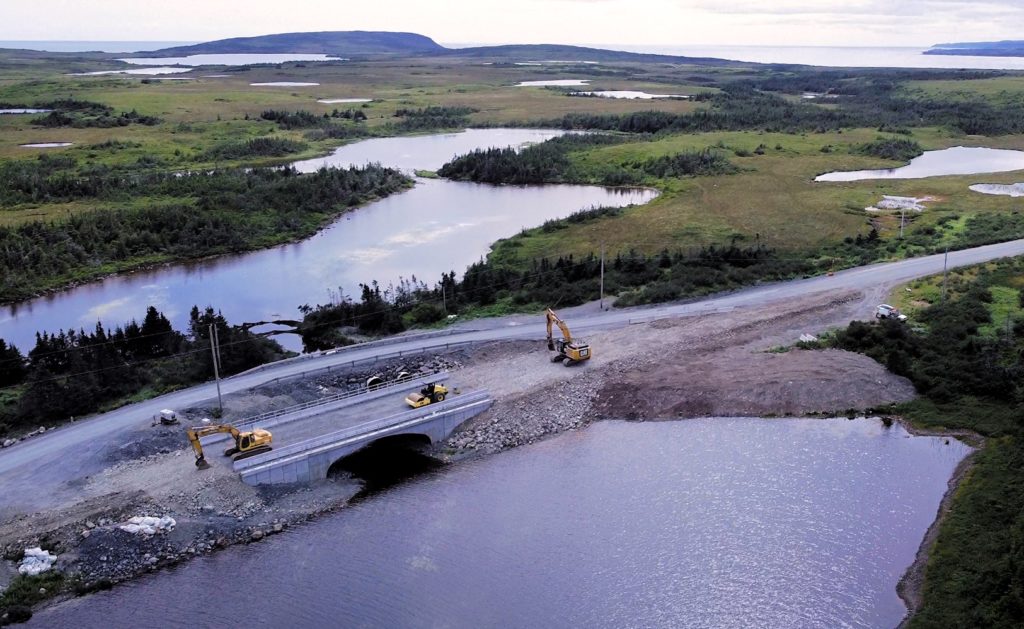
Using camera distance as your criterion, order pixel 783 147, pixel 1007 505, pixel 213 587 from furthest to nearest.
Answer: pixel 783 147, pixel 1007 505, pixel 213 587

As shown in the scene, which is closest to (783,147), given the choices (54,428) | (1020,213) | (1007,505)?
(1020,213)

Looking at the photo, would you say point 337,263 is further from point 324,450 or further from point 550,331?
point 324,450

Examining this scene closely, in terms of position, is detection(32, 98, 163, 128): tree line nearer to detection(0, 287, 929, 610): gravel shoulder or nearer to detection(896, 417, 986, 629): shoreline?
detection(0, 287, 929, 610): gravel shoulder

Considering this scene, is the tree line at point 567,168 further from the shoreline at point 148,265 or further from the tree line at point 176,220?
the shoreline at point 148,265

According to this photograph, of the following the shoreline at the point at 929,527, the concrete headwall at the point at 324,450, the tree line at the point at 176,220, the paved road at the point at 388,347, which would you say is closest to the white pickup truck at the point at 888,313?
the paved road at the point at 388,347

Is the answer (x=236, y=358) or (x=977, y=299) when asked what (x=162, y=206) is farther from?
(x=977, y=299)
